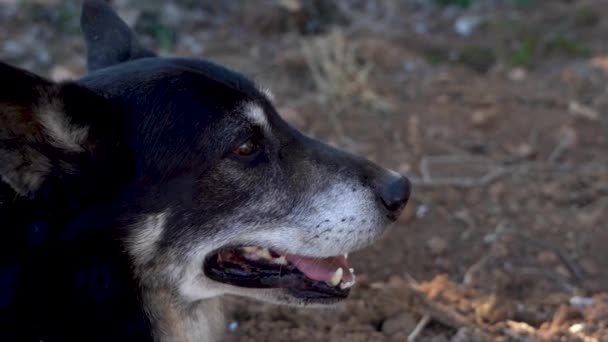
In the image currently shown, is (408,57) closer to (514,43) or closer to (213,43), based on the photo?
(514,43)

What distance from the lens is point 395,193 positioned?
3.05 metres

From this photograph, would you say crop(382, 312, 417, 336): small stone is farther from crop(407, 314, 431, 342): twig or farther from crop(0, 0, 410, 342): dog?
crop(0, 0, 410, 342): dog

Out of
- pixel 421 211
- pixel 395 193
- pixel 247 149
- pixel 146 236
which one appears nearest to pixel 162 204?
pixel 146 236

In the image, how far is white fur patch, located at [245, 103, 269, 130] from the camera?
3020 millimetres

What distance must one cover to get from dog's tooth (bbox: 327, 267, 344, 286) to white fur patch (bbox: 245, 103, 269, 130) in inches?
27.9

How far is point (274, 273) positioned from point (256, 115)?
660mm

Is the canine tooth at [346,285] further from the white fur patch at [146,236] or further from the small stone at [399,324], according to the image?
the white fur patch at [146,236]

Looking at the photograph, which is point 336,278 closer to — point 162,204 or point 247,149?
point 247,149

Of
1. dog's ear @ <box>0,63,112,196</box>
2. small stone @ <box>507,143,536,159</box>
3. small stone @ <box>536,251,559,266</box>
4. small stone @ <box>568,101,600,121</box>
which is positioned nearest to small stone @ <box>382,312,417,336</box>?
small stone @ <box>536,251,559,266</box>

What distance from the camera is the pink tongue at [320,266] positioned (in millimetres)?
3166

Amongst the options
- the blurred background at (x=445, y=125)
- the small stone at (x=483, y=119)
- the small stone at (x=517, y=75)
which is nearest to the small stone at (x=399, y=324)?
the blurred background at (x=445, y=125)

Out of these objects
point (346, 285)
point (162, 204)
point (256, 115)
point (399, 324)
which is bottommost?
point (399, 324)

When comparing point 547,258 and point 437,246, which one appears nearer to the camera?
point 547,258

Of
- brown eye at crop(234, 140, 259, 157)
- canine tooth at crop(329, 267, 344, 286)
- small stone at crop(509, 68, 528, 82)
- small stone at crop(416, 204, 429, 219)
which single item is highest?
brown eye at crop(234, 140, 259, 157)
